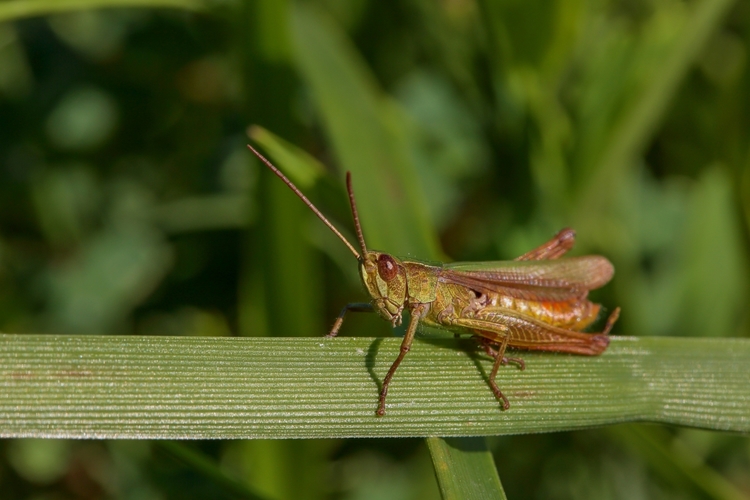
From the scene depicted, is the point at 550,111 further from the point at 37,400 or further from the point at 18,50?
the point at 18,50

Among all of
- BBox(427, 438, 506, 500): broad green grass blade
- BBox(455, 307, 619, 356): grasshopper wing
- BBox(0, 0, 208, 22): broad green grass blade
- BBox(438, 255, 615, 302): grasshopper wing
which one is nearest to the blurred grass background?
BBox(0, 0, 208, 22): broad green grass blade

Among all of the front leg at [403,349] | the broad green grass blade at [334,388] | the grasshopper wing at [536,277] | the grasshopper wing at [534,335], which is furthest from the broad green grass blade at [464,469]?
the grasshopper wing at [536,277]

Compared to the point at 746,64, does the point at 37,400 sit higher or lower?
lower

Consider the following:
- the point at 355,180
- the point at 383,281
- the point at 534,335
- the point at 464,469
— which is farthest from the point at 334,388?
the point at 355,180

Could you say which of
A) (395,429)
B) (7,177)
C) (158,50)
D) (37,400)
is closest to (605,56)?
(395,429)

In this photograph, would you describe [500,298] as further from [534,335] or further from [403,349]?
[403,349]

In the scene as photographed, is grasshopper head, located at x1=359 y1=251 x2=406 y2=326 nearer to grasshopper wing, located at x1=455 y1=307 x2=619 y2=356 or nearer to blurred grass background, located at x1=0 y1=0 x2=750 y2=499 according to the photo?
grasshopper wing, located at x1=455 y1=307 x2=619 y2=356
